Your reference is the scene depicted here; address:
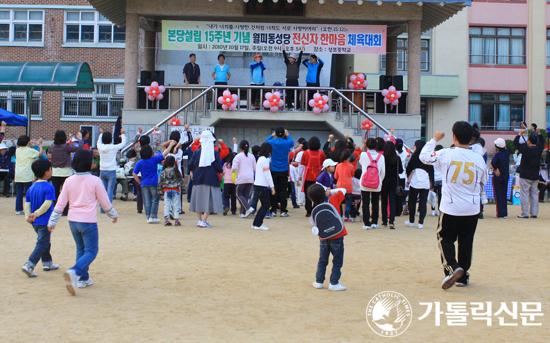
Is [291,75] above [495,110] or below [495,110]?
below

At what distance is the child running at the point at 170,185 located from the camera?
10.9 meters

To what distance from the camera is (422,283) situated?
21.2 ft

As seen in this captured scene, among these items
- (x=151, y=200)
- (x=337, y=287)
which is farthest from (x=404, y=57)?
(x=337, y=287)

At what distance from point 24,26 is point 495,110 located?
25498 mm

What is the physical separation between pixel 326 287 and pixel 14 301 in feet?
10.5

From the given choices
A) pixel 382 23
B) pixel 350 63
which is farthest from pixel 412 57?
pixel 350 63

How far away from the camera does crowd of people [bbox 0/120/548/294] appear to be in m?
6.16

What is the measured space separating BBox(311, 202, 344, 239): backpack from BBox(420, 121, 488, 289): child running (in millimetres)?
1226

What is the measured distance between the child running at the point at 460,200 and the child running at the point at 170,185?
233 inches

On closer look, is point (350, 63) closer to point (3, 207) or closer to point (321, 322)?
point (3, 207)

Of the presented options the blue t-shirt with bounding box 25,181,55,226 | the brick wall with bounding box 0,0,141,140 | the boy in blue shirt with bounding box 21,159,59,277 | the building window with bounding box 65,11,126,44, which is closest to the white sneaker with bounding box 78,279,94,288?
the boy in blue shirt with bounding box 21,159,59,277

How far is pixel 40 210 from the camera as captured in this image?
6473 mm

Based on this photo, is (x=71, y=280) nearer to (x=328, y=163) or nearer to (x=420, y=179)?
(x=328, y=163)

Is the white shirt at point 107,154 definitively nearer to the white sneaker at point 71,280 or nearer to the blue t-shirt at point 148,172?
the blue t-shirt at point 148,172
